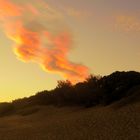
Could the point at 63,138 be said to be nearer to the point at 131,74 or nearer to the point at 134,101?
the point at 134,101

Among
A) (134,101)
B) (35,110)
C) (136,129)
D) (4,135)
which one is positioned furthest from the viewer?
(35,110)

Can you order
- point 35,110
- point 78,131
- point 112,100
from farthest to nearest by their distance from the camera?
point 35,110
point 112,100
point 78,131

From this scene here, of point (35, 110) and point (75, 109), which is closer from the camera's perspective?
point (75, 109)

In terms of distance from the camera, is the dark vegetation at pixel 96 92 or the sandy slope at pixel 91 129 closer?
the sandy slope at pixel 91 129

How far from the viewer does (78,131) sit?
26.8 meters

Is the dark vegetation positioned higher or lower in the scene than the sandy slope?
higher

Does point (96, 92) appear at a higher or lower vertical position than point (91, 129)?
higher

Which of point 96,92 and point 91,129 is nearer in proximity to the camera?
point 91,129

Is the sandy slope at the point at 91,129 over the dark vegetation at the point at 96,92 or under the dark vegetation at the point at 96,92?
under

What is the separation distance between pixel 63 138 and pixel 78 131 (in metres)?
1.85

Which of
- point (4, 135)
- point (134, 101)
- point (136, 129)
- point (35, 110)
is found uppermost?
point (35, 110)

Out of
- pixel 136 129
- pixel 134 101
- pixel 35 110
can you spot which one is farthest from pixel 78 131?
pixel 35 110

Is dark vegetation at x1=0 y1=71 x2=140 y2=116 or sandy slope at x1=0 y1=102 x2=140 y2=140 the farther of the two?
dark vegetation at x1=0 y1=71 x2=140 y2=116

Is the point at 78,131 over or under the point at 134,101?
under
